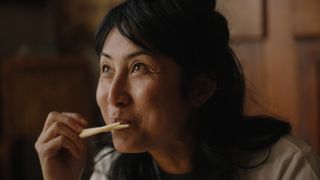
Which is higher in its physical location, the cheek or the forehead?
the forehead

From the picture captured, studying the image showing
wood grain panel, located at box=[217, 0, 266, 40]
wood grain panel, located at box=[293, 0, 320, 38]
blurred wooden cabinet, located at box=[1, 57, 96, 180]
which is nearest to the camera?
wood grain panel, located at box=[293, 0, 320, 38]

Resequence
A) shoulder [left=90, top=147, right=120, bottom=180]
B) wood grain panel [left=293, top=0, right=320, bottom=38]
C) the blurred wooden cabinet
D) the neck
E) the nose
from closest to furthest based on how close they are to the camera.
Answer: the nose → the neck → shoulder [left=90, top=147, right=120, bottom=180] → wood grain panel [left=293, top=0, right=320, bottom=38] → the blurred wooden cabinet

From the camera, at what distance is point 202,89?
1114mm

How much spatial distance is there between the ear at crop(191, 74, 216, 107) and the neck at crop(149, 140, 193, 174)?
11 centimetres

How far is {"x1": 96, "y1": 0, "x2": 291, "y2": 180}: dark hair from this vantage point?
1028 millimetres

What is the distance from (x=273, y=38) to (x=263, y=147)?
78 centimetres

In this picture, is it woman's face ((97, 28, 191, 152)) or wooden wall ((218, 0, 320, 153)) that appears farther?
wooden wall ((218, 0, 320, 153))

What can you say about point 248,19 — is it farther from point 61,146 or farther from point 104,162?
point 61,146

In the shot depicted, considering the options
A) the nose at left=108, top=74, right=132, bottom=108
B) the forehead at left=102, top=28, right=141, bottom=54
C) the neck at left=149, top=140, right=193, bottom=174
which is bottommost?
the neck at left=149, top=140, right=193, bottom=174

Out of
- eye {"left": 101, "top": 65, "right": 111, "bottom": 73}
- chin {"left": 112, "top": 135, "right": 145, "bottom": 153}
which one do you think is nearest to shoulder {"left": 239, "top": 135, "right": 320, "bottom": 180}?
chin {"left": 112, "top": 135, "right": 145, "bottom": 153}

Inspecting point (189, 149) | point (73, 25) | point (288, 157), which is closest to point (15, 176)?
point (73, 25)

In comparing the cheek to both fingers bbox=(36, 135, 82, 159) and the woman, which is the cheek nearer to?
the woman

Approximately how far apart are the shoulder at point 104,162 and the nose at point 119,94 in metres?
0.34

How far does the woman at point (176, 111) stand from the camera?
102 centimetres
